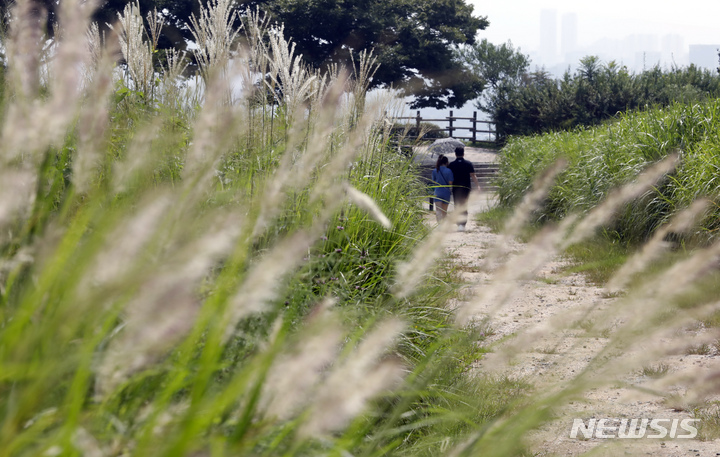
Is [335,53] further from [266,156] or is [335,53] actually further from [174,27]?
[266,156]

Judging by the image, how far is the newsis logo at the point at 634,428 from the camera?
2.95m

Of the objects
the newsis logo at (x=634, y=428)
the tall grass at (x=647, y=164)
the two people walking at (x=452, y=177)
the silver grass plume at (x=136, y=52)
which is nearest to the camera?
the newsis logo at (x=634, y=428)

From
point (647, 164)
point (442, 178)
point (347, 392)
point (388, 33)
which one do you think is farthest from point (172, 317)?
point (388, 33)

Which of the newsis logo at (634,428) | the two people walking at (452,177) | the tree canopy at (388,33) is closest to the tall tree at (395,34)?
the tree canopy at (388,33)

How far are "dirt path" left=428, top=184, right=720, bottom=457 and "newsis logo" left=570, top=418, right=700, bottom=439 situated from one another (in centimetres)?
2

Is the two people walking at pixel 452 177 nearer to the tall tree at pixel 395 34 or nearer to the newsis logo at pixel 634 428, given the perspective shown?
the newsis logo at pixel 634 428

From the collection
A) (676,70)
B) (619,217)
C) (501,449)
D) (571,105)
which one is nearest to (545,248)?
(501,449)

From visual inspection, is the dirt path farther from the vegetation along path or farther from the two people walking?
the two people walking

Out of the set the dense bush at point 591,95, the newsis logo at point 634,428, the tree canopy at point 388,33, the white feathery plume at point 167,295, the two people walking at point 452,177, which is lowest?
the newsis logo at point 634,428

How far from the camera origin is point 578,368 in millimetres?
3967

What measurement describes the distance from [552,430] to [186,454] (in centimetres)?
258

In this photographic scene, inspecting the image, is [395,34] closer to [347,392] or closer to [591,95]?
[591,95]

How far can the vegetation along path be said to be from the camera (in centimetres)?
109

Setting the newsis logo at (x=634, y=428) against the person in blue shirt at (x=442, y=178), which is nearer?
the newsis logo at (x=634, y=428)
